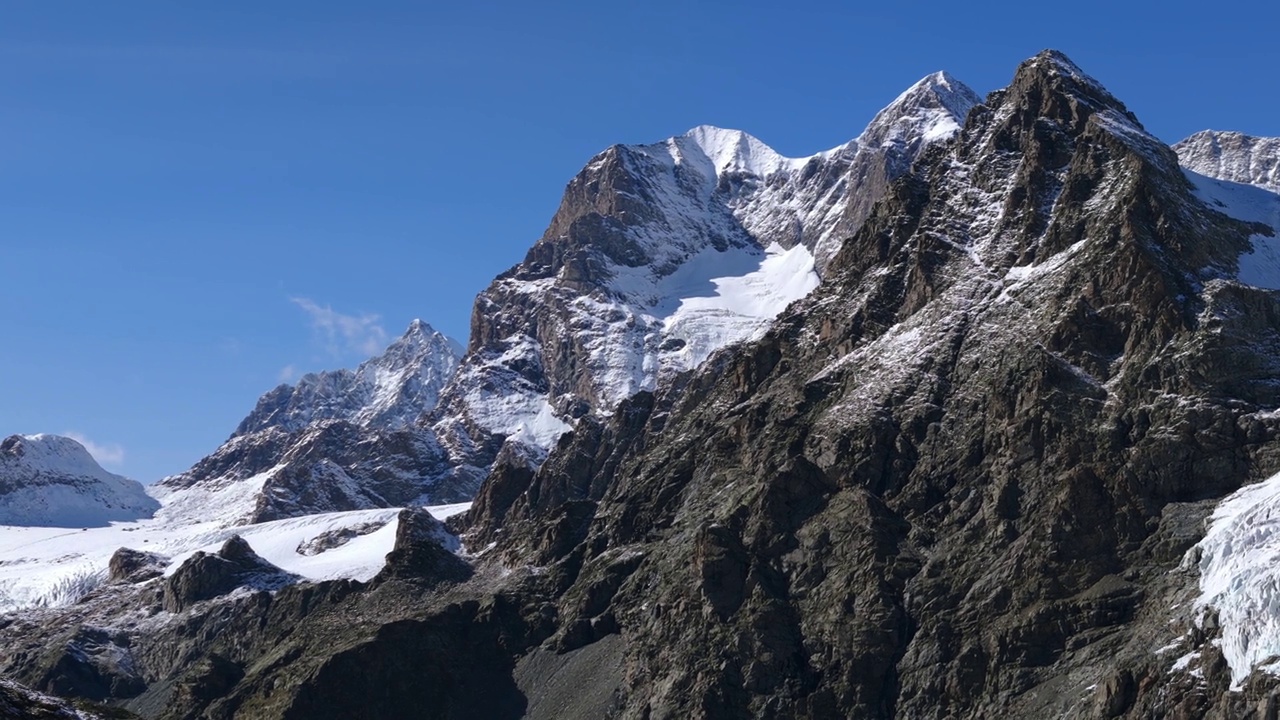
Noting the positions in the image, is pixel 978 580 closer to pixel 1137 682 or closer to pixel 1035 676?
pixel 1035 676

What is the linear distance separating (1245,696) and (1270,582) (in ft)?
39.0

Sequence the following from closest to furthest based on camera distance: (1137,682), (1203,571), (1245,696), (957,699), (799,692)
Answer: (1245,696), (1137,682), (1203,571), (957,699), (799,692)

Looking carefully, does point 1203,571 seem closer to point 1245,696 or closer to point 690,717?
point 1245,696

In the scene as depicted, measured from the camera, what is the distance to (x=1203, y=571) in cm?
17338

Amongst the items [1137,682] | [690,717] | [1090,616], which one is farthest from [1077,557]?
[690,717]

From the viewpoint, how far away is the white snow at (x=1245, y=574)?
155375mm

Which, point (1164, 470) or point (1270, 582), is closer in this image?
point (1270, 582)

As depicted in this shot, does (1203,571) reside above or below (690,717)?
above

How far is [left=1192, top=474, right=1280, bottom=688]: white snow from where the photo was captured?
6117 inches

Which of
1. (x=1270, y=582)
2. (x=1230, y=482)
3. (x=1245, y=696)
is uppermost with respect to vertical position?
(x=1230, y=482)

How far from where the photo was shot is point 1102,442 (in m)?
199

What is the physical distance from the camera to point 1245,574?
164 metres

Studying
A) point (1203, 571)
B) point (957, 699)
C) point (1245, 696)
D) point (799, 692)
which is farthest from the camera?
point (799, 692)

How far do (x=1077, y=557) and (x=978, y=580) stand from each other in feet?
36.5
